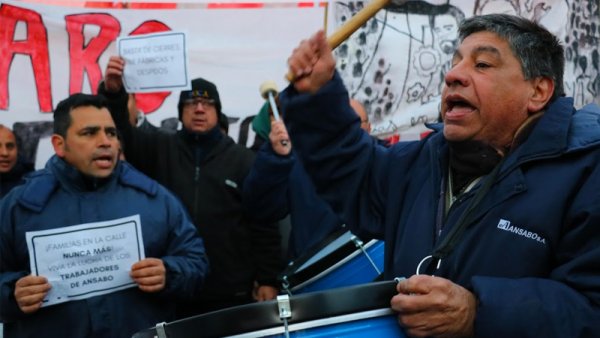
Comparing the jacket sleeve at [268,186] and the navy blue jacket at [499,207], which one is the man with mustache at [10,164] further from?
the navy blue jacket at [499,207]

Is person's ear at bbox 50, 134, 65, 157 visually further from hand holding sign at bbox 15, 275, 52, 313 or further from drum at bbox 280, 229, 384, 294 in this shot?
drum at bbox 280, 229, 384, 294

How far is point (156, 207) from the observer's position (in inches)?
140

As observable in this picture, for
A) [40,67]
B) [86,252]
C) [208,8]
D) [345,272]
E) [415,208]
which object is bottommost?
[345,272]

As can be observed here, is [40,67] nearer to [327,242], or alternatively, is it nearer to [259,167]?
[259,167]

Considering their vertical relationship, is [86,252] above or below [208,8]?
below

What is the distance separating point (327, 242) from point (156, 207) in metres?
0.85

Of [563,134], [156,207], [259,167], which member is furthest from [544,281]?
[259,167]

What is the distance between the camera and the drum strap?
1.89m

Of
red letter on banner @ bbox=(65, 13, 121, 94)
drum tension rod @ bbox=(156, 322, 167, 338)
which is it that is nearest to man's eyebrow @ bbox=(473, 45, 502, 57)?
drum tension rod @ bbox=(156, 322, 167, 338)

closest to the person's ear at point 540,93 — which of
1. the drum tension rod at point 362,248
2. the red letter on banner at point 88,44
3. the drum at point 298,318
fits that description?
the drum at point 298,318

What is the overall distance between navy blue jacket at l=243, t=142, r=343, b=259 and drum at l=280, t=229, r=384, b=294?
254 mm

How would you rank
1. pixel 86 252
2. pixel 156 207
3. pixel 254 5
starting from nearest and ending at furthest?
1. pixel 86 252
2. pixel 156 207
3. pixel 254 5

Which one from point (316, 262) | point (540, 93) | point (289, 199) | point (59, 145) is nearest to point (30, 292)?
point (59, 145)

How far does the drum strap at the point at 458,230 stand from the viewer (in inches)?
74.4
